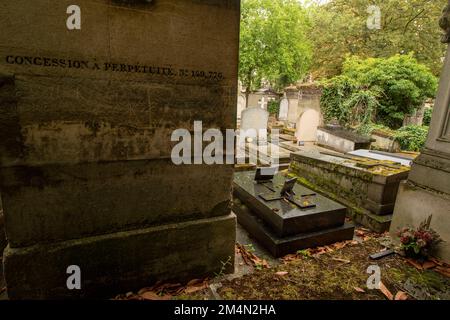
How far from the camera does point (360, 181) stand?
16.1 feet

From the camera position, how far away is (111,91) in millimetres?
2293

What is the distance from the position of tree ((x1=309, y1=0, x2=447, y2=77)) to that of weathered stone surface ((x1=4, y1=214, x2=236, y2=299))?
64.2ft

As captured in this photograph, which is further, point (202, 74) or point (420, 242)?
point (420, 242)

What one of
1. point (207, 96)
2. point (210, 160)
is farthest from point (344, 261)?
point (207, 96)

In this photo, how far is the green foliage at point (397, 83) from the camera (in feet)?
42.1

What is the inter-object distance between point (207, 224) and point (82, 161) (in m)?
1.44

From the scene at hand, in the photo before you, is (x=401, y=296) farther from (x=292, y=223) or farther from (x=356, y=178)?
(x=356, y=178)

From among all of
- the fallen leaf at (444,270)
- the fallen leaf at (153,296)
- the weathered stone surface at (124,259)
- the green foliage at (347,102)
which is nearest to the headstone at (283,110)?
the green foliage at (347,102)

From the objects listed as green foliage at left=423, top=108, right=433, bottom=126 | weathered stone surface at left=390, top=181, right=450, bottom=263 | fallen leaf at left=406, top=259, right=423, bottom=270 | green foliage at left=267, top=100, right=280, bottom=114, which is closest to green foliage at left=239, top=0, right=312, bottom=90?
green foliage at left=267, top=100, right=280, bottom=114

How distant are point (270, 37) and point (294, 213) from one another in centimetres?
1622

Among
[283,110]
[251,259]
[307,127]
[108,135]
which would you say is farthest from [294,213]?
[283,110]

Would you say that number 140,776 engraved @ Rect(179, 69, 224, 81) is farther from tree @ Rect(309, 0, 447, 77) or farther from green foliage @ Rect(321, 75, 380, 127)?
tree @ Rect(309, 0, 447, 77)

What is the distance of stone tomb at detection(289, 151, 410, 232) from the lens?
15.0 ft

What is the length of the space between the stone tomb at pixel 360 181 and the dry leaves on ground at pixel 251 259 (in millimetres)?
2377
